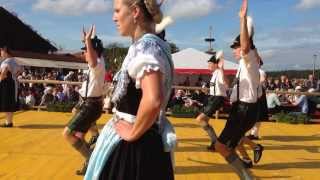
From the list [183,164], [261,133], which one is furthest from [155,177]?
[261,133]

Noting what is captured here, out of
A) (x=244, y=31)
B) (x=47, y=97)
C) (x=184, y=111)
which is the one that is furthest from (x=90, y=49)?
(x=47, y=97)

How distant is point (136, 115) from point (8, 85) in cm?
881

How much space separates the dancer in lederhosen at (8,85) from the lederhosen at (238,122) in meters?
5.39

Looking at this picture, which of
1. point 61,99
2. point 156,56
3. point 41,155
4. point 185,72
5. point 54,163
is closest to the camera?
point 156,56

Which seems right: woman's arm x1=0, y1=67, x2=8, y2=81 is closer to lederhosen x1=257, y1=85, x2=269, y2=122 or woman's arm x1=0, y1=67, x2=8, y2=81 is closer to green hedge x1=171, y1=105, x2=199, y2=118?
green hedge x1=171, y1=105, x2=199, y2=118

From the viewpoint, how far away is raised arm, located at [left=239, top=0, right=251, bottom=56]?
238 inches

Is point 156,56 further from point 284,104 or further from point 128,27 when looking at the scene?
point 284,104

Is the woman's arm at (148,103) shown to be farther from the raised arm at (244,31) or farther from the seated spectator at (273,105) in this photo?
the seated spectator at (273,105)

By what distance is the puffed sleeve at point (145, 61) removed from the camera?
298 centimetres

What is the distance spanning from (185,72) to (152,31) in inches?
811

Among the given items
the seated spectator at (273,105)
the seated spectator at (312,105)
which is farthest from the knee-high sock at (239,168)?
the seated spectator at (312,105)

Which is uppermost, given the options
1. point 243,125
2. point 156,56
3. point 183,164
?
point 156,56

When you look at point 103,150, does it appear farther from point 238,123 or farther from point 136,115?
point 238,123

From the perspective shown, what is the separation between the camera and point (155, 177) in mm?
3123
